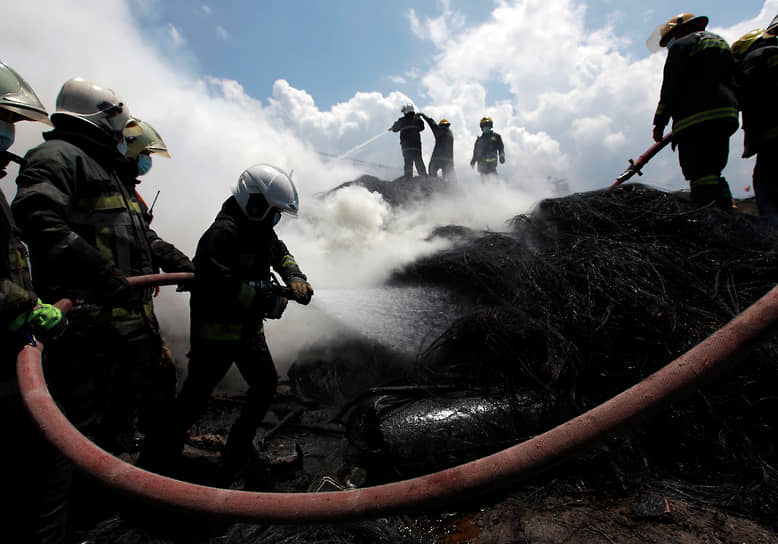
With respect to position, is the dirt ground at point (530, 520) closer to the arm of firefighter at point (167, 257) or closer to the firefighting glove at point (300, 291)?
the firefighting glove at point (300, 291)

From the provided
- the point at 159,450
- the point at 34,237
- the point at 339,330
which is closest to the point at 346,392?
the point at 339,330

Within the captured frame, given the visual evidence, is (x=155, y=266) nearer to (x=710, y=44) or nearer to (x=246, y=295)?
(x=246, y=295)

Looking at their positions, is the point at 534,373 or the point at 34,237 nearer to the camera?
the point at 34,237

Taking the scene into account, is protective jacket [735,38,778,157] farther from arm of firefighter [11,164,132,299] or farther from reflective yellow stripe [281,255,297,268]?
arm of firefighter [11,164,132,299]

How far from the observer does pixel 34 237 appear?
1.88m

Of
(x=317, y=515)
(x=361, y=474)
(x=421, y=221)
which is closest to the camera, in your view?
(x=317, y=515)

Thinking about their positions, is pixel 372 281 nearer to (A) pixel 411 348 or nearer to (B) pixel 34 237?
(A) pixel 411 348

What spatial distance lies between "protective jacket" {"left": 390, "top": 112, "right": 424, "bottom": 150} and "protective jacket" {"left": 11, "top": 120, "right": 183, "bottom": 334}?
10.7m

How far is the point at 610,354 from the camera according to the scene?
2555mm

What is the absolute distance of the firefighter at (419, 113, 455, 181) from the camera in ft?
42.0

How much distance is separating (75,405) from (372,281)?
344 centimetres

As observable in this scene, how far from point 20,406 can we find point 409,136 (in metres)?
12.1

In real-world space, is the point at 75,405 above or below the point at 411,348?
below

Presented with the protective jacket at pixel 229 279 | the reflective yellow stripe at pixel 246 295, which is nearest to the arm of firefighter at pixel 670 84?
the protective jacket at pixel 229 279
